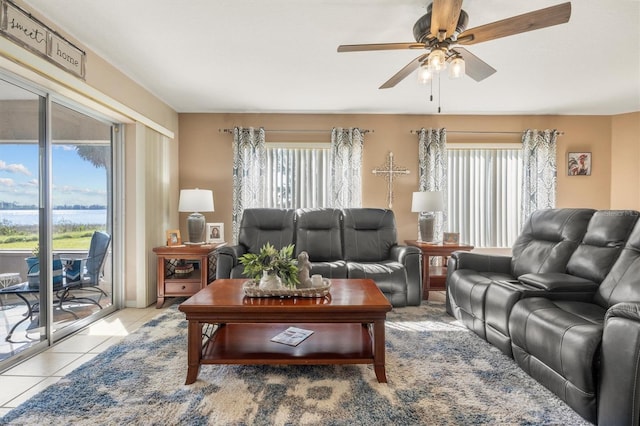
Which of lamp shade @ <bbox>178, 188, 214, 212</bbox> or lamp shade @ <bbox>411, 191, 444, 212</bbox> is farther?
lamp shade @ <bbox>411, 191, 444, 212</bbox>

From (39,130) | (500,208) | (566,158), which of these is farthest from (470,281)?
(39,130)

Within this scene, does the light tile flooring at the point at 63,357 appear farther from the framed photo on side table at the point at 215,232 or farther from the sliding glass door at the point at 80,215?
the framed photo on side table at the point at 215,232

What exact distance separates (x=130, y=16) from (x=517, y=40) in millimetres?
2930

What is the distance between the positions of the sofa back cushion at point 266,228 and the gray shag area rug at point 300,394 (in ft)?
5.17

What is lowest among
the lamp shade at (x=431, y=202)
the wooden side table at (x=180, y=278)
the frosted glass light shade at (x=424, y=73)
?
the wooden side table at (x=180, y=278)

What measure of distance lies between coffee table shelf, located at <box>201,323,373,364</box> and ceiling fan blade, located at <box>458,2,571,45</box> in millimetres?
2014

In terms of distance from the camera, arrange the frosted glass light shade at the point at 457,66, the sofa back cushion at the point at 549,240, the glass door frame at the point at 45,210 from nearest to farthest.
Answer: the frosted glass light shade at the point at 457,66
the glass door frame at the point at 45,210
the sofa back cushion at the point at 549,240

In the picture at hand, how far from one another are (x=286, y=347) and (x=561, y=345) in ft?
5.05

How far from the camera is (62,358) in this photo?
2305 millimetres

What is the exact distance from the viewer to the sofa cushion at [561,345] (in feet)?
5.03

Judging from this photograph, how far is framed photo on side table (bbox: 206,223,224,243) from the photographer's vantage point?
420cm

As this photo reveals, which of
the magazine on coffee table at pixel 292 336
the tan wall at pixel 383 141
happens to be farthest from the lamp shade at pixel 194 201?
the magazine on coffee table at pixel 292 336

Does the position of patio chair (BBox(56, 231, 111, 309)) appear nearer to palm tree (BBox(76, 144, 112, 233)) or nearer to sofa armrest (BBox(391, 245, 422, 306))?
palm tree (BBox(76, 144, 112, 233))

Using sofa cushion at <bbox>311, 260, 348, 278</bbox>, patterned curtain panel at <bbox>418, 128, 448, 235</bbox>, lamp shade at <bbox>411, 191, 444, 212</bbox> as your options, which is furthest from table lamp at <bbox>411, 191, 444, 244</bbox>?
sofa cushion at <bbox>311, 260, 348, 278</bbox>
